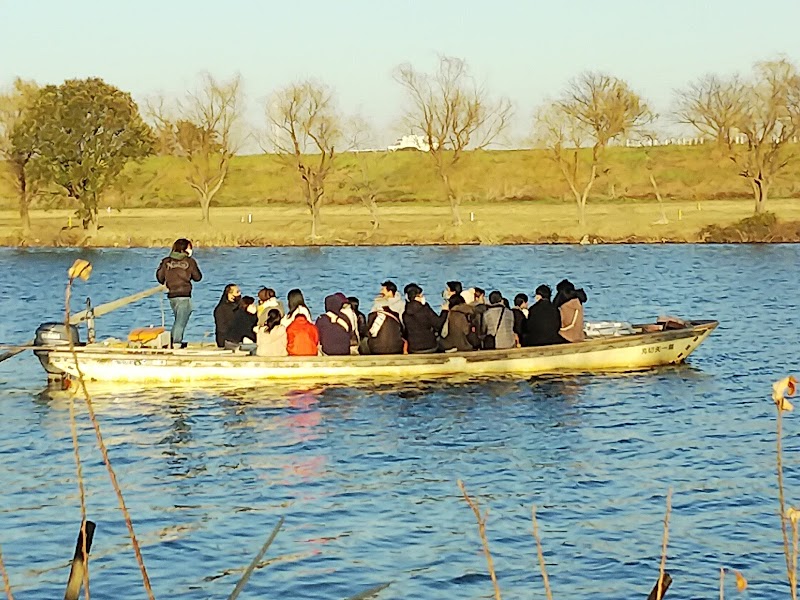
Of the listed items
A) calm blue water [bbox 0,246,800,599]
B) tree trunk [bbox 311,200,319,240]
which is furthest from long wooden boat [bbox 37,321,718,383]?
tree trunk [bbox 311,200,319,240]

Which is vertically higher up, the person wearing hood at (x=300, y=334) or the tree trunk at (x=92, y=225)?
the tree trunk at (x=92, y=225)

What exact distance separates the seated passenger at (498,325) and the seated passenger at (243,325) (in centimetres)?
379

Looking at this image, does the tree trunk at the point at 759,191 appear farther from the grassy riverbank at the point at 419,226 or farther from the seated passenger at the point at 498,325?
the seated passenger at the point at 498,325

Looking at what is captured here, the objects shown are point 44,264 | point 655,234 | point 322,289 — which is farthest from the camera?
point 655,234

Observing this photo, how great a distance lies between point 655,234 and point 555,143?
9.57 meters

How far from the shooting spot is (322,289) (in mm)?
47375

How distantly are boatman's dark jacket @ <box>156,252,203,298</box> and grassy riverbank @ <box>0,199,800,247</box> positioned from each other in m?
47.5

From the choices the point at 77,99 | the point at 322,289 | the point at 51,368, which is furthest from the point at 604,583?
the point at 77,99

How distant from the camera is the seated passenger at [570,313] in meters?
23.3

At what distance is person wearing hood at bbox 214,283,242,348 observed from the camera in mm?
22812

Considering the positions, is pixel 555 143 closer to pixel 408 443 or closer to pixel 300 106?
pixel 300 106

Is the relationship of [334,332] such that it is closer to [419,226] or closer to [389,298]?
[389,298]

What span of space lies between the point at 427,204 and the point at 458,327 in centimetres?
7133

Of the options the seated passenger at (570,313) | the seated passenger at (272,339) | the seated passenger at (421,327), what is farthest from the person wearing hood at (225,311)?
the seated passenger at (570,313)
